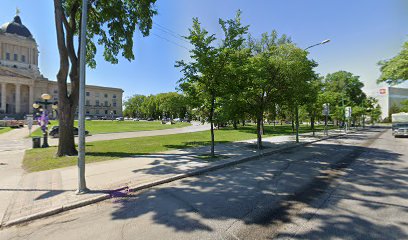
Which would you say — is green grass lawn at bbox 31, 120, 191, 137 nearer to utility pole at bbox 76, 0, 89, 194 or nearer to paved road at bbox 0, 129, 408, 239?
utility pole at bbox 76, 0, 89, 194

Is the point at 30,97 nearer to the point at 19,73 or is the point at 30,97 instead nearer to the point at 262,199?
the point at 19,73

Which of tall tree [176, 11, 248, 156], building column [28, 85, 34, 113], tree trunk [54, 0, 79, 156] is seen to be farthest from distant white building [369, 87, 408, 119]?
building column [28, 85, 34, 113]

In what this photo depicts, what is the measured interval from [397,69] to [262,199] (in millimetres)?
10147

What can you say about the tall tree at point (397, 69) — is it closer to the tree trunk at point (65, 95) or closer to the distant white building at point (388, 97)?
the tree trunk at point (65, 95)

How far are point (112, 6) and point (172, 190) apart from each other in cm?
1083

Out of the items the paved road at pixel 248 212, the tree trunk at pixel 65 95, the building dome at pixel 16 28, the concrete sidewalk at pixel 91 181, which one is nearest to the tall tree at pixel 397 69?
the paved road at pixel 248 212

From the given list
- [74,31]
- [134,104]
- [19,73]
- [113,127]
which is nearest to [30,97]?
[19,73]

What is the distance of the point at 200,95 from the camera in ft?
34.5

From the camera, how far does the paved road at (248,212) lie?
12.2ft

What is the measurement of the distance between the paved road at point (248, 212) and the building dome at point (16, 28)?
358 ft

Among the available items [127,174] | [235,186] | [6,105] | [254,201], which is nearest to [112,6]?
[127,174]

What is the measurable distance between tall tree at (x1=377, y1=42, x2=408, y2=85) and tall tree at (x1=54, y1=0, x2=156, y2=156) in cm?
1307

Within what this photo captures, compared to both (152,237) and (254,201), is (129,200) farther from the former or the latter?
(254,201)

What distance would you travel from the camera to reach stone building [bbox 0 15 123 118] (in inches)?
→ 2849
